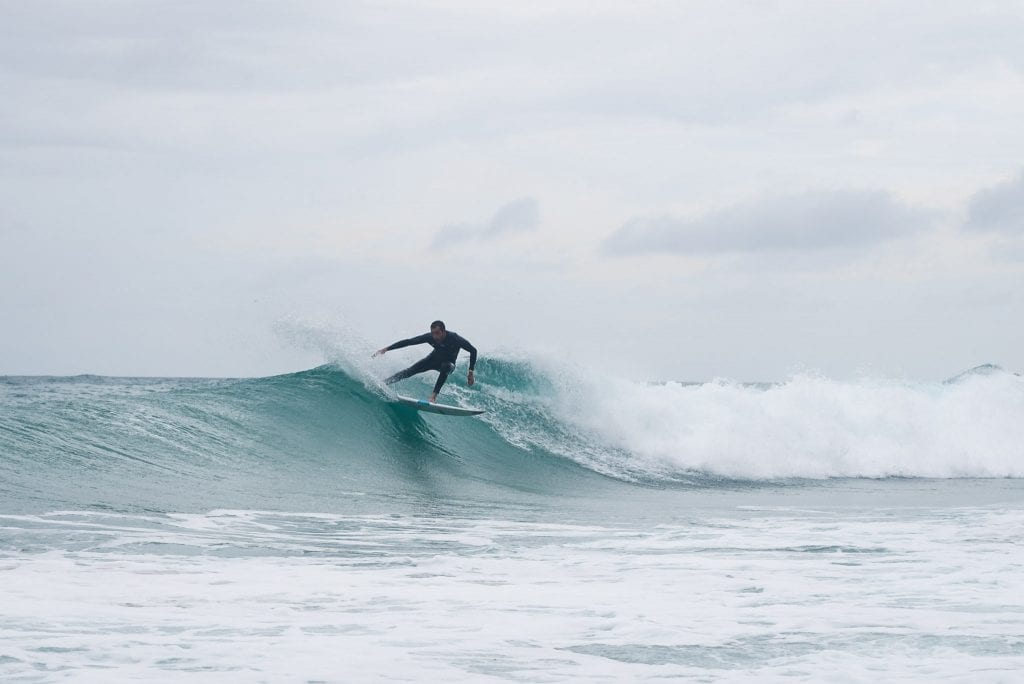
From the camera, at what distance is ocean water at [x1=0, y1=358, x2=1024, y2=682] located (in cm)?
548

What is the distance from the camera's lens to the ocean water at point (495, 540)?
5477mm

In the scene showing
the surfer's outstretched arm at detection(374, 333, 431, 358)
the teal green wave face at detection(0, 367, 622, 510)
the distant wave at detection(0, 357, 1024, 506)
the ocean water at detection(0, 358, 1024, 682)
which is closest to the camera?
the ocean water at detection(0, 358, 1024, 682)

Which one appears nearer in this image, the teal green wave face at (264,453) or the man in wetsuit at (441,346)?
the teal green wave face at (264,453)

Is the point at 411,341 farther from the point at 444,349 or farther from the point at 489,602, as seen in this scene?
the point at 489,602

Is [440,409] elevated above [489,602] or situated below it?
above

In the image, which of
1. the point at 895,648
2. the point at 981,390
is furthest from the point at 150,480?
the point at 981,390

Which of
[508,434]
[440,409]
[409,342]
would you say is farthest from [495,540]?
[508,434]

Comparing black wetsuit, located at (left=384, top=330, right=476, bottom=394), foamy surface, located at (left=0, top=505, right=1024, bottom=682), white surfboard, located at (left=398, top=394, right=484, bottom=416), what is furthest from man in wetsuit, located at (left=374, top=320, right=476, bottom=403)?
foamy surface, located at (left=0, top=505, right=1024, bottom=682)

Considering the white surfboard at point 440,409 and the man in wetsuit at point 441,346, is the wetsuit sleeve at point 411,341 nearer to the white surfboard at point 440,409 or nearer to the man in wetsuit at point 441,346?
the man in wetsuit at point 441,346

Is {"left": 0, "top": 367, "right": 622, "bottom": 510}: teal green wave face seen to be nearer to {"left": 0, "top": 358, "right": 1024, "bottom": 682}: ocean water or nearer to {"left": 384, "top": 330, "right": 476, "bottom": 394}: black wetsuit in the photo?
{"left": 0, "top": 358, "right": 1024, "bottom": 682}: ocean water

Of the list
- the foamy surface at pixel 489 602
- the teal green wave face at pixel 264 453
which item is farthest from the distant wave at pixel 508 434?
the foamy surface at pixel 489 602

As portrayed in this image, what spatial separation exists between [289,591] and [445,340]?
8082 mm

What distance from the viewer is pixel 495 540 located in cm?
944

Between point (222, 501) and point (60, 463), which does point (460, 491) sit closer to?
point (222, 501)
